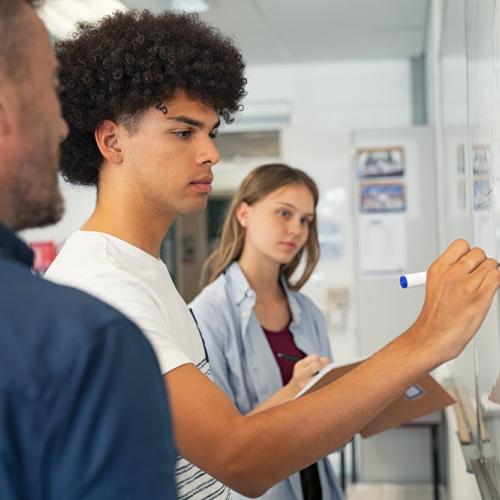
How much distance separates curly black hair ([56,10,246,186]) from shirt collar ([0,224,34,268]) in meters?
0.74

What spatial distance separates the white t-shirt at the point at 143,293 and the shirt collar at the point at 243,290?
1.03 m

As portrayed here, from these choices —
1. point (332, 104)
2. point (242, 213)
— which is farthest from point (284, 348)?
point (332, 104)

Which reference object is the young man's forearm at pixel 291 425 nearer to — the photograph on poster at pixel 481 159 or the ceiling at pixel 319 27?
the photograph on poster at pixel 481 159

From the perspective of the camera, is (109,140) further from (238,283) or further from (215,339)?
(238,283)

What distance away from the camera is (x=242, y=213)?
2650mm

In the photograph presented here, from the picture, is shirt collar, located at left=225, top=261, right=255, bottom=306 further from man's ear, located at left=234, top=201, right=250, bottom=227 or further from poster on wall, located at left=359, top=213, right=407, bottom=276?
poster on wall, located at left=359, top=213, right=407, bottom=276

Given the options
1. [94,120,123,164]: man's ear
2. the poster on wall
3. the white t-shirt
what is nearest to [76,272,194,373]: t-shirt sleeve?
the white t-shirt

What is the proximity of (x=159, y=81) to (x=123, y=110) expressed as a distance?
8 centimetres

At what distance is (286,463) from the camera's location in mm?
1080

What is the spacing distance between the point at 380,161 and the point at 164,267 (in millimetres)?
3946

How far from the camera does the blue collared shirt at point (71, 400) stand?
53 cm

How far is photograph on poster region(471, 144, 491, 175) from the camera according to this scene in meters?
1.42

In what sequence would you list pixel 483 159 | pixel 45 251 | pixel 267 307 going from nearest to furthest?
pixel 483 159
pixel 267 307
pixel 45 251

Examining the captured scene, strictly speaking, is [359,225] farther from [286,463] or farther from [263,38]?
[286,463]
